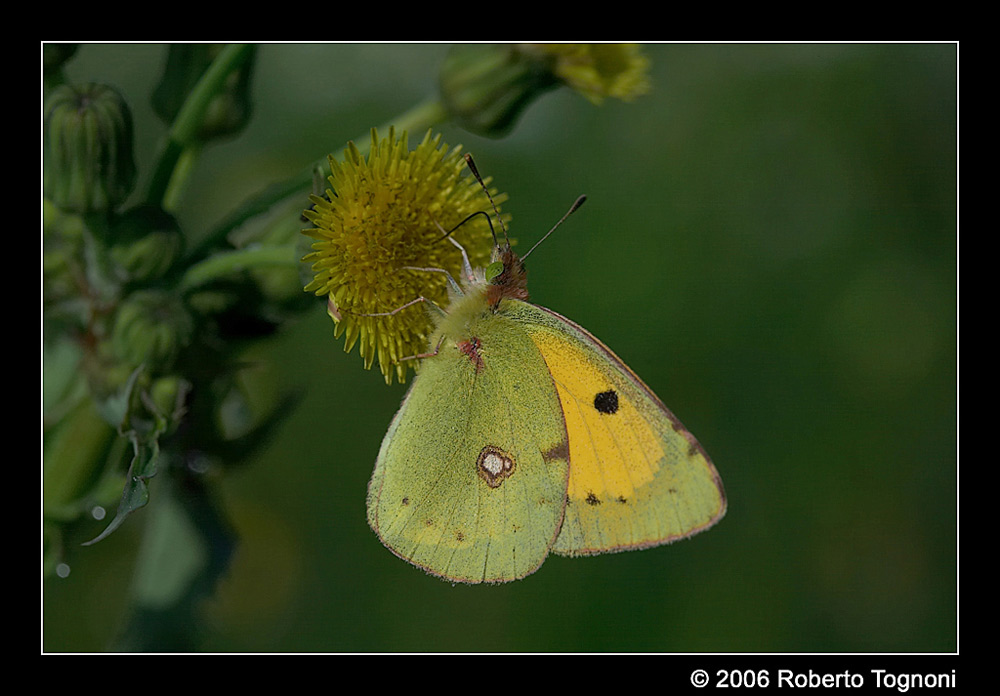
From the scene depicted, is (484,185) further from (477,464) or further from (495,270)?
(477,464)

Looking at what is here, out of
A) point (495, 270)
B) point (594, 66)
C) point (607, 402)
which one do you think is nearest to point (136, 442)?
point (495, 270)

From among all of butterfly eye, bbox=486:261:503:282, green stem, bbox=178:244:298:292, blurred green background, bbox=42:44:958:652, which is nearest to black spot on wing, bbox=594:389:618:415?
butterfly eye, bbox=486:261:503:282

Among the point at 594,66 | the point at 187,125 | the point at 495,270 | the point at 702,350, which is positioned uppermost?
the point at 594,66

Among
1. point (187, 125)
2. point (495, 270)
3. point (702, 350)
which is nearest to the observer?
point (187, 125)

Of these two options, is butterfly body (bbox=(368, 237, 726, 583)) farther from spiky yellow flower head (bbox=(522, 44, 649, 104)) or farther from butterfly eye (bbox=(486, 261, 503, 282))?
spiky yellow flower head (bbox=(522, 44, 649, 104))

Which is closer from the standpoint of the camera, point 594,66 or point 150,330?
point 150,330

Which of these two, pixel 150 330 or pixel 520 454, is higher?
pixel 150 330

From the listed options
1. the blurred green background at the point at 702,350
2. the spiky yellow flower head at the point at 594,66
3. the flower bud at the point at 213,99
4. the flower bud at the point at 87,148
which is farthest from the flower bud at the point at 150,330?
the blurred green background at the point at 702,350
